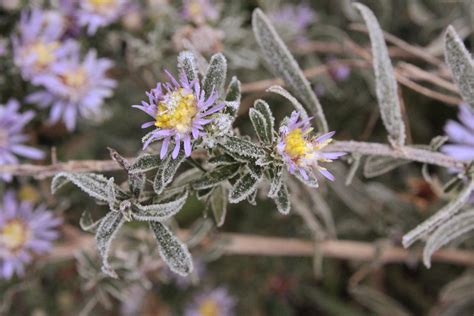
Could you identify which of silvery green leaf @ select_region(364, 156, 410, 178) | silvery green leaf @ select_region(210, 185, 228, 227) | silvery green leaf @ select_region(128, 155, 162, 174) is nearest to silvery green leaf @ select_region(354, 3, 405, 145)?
silvery green leaf @ select_region(364, 156, 410, 178)

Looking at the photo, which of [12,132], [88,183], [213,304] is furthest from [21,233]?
[213,304]

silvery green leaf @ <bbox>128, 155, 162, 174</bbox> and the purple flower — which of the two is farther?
the purple flower

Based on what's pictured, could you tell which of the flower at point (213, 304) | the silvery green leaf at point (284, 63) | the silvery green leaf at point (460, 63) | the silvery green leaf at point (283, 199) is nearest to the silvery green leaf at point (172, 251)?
the silvery green leaf at point (283, 199)

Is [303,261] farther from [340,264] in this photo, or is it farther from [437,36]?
[437,36]

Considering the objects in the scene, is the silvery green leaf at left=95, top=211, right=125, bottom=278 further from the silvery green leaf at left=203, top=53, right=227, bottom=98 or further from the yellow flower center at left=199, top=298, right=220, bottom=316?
the yellow flower center at left=199, top=298, right=220, bottom=316

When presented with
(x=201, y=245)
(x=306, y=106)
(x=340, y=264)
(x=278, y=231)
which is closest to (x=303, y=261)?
(x=278, y=231)

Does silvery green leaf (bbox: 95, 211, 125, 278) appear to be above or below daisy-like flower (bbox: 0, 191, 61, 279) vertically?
above
